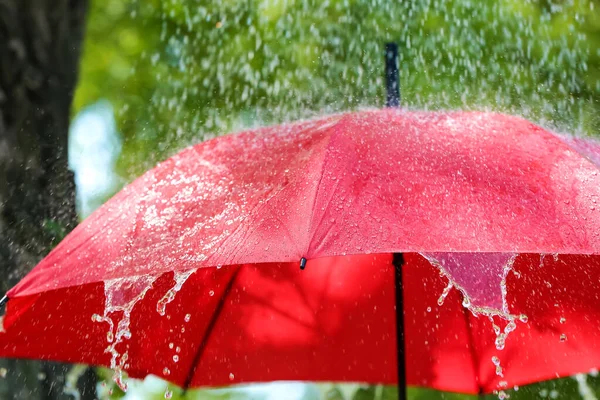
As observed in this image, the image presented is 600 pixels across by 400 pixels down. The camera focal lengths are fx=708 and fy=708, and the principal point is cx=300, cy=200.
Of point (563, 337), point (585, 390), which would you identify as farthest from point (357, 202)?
point (585, 390)

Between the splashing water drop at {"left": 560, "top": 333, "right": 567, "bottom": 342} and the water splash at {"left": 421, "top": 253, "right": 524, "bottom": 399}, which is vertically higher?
the water splash at {"left": 421, "top": 253, "right": 524, "bottom": 399}

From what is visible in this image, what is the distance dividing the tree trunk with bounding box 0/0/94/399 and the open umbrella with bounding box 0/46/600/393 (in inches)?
39.4

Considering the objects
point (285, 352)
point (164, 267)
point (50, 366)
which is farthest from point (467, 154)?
point (50, 366)

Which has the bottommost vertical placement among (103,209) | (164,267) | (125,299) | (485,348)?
(485,348)

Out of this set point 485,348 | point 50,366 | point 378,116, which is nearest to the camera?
point 378,116

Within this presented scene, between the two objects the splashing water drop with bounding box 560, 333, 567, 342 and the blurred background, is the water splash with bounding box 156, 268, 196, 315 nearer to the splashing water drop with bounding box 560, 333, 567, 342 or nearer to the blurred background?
the splashing water drop with bounding box 560, 333, 567, 342

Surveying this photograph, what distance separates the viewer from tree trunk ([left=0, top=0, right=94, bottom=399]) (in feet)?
10.9

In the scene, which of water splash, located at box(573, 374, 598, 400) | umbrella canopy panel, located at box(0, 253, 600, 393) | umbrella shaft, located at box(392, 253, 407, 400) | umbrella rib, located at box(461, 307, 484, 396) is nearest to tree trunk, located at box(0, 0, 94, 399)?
umbrella canopy panel, located at box(0, 253, 600, 393)

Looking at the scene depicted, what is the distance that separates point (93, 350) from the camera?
2.37 m

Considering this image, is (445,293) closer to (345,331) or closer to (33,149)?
(345,331)

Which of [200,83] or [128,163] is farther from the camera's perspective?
[128,163]

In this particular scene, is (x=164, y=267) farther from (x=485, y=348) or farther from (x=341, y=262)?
(x=485, y=348)

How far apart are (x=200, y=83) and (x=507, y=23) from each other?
8.27 feet

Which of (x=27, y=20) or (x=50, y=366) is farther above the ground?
(x=27, y=20)
